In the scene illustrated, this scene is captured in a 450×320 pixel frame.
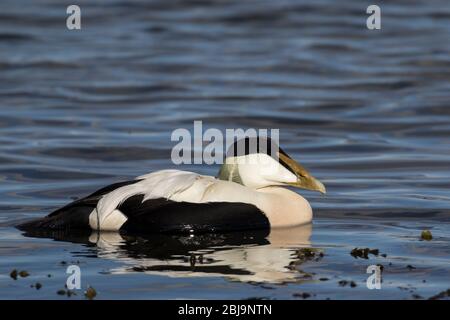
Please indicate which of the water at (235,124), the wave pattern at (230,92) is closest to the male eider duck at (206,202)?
the water at (235,124)

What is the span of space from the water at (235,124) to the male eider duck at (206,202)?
0.48 feet

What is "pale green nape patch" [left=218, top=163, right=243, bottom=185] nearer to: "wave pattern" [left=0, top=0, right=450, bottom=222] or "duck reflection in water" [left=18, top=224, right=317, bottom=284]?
"duck reflection in water" [left=18, top=224, right=317, bottom=284]

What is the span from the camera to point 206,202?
10203mm

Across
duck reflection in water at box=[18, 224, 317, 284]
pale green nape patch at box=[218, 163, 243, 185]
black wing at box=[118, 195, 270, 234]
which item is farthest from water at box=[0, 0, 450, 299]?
pale green nape patch at box=[218, 163, 243, 185]

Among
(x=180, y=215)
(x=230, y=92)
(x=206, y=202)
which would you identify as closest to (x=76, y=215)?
(x=180, y=215)

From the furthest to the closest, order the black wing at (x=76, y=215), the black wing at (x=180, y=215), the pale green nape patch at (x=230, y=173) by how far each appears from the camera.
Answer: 1. the pale green nape patch at (x=230, y=173)
2. the black wing at (x=76, y=215)
3. the black wing at (x=180, y=215)

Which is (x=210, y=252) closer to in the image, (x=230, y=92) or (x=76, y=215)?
(x=76, y=215)

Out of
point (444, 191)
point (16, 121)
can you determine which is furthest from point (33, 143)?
point (444, 191)

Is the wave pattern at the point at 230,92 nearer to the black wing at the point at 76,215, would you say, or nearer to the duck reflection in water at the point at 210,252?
the black wing at the point at 76,215

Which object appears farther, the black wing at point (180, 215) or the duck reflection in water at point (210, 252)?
the black wing at point (180, 215)

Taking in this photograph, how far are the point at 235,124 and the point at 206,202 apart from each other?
310 inches

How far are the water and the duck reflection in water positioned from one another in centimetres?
2

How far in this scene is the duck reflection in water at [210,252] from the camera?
8969mm

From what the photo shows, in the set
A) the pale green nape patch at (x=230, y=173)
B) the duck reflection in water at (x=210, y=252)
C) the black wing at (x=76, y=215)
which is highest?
the pale green nape patch at (x=230, y=173)
